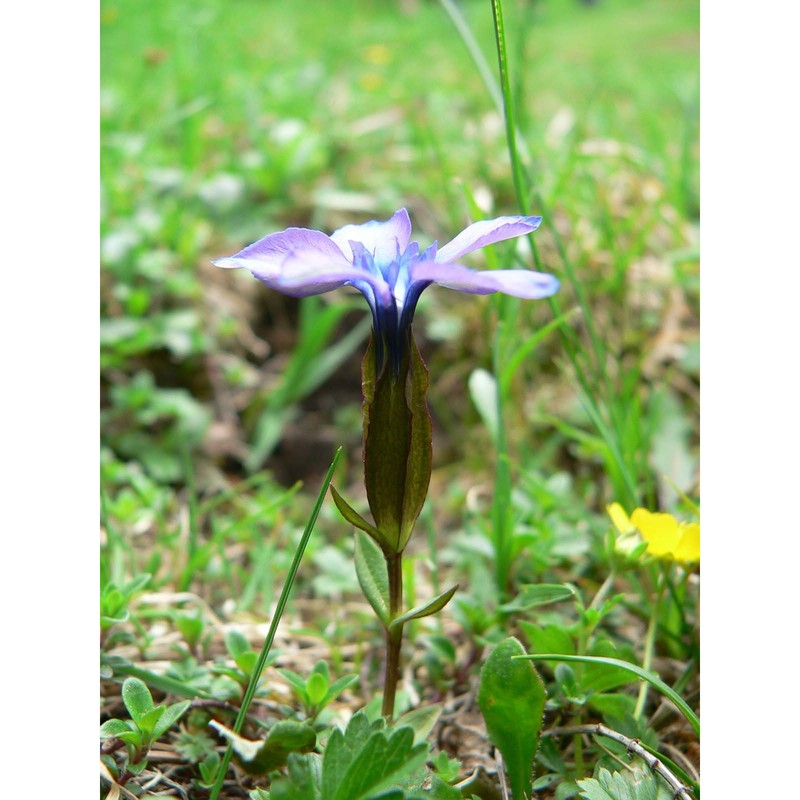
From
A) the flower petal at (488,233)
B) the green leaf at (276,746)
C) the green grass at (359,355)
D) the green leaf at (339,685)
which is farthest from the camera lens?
the green grass at (359,355)

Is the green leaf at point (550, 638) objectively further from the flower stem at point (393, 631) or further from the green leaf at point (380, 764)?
the green leaf at point (380, 764)

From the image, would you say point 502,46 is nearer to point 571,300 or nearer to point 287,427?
point 571,300

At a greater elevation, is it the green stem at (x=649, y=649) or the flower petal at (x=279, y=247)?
the flower petal at (x=279, y=247)

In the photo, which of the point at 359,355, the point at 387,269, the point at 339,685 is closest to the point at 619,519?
the point at 339,685

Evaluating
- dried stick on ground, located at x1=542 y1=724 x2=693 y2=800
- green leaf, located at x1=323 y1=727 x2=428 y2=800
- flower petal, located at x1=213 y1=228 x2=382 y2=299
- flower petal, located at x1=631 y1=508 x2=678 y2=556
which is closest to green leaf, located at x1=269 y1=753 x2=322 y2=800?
green leaf, located at x1=323 y1=727 x2=428 y2=800

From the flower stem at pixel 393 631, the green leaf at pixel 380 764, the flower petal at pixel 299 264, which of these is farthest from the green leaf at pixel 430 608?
the flower petal at pixel 299 264

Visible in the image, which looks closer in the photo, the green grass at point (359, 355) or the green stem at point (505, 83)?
the green stem at point (505, 83)
